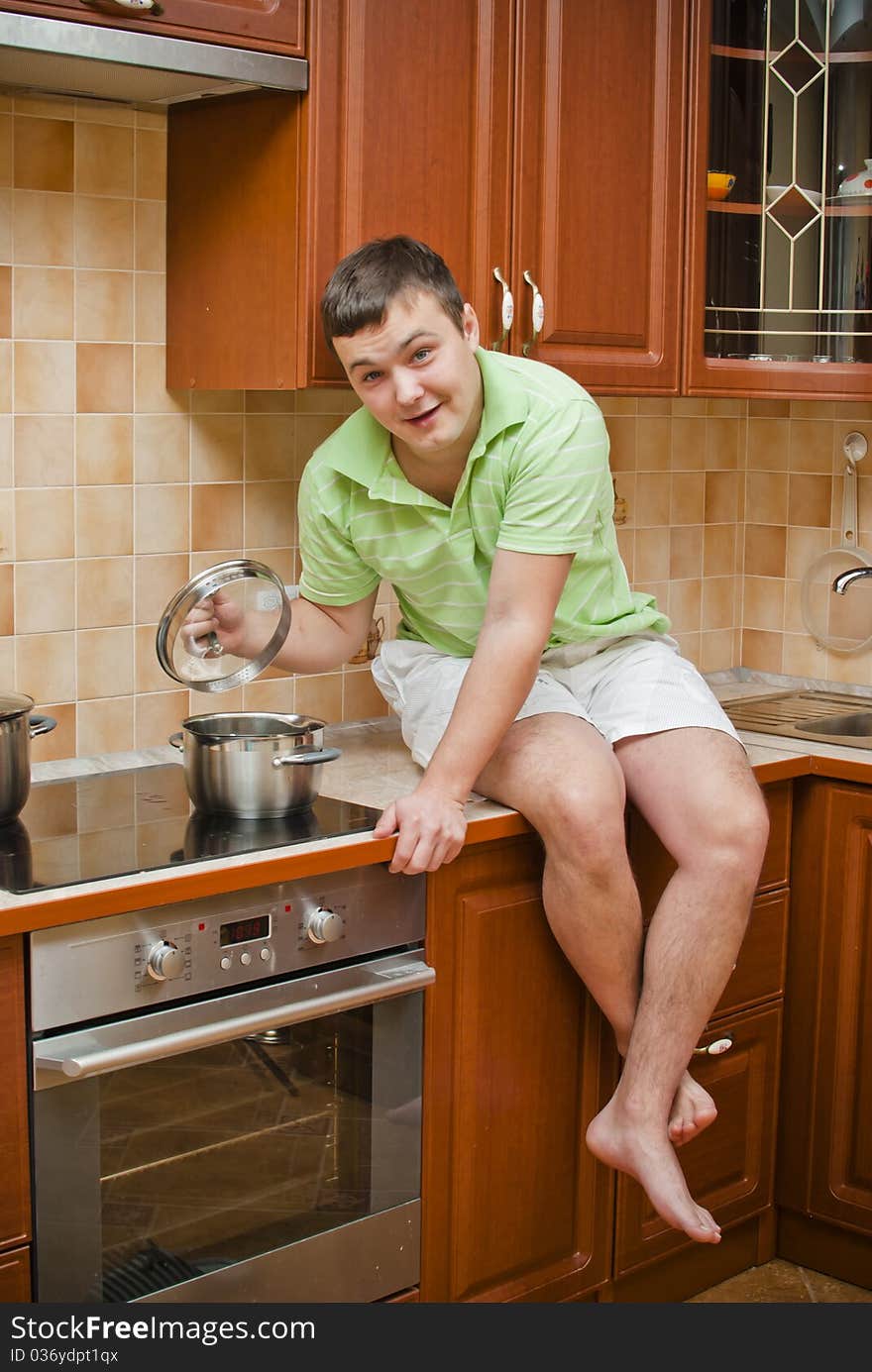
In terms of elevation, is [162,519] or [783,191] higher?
[783,191]

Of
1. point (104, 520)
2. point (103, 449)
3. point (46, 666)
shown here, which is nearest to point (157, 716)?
point (46, 666)

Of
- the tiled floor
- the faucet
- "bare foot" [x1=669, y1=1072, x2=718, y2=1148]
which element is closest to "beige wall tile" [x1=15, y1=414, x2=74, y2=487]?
"bare foot" [x1=669, y1=1072, x2=718, y2=1148]

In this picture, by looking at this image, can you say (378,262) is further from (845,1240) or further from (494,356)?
(845,1240)

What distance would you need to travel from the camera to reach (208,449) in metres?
2.53

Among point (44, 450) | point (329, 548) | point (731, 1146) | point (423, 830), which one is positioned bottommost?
point (731, 1146)

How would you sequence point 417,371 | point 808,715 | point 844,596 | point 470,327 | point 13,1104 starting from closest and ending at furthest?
point 13,1104 → point 417,371 → point 470,327 → point 808,715 → point 844,596

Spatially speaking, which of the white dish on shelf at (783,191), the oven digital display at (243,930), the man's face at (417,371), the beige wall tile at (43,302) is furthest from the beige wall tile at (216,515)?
the white dish on shelf at (783,191)

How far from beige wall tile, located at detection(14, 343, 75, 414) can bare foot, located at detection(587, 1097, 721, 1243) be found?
1.26 m

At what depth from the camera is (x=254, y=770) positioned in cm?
209

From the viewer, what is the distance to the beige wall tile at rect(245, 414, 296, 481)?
2.57 metres

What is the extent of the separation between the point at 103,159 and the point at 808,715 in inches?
60.6

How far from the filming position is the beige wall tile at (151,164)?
2379mm

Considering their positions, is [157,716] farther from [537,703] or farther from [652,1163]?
[652,1163]

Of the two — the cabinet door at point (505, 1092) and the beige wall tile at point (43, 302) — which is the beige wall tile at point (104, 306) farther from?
the cabinet door at point (505, 1092)
